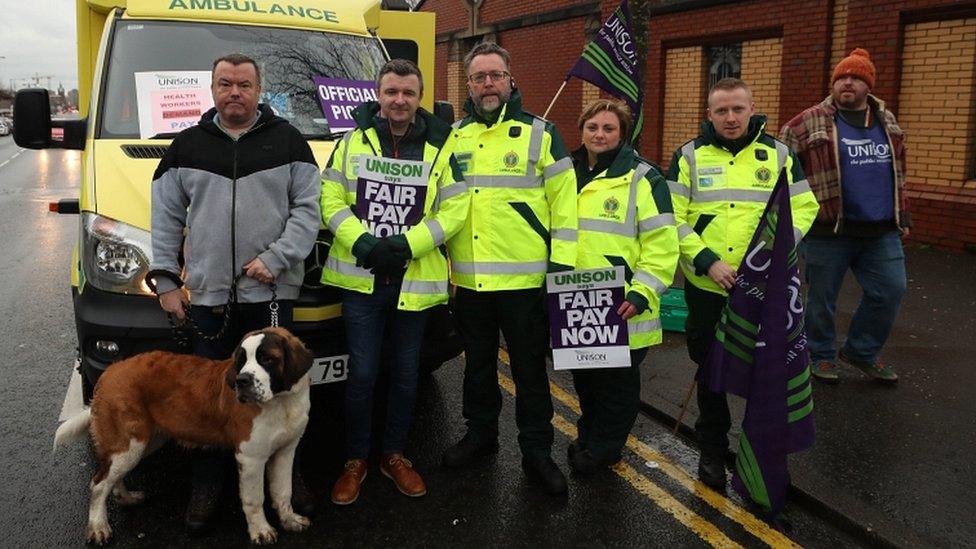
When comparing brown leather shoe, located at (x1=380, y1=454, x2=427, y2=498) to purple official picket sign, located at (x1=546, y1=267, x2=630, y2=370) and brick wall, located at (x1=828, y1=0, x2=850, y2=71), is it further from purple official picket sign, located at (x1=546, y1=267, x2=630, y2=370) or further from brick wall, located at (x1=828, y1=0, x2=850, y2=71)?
brick wall, located at (x1=828, y1=0, x2=850, y2=71)

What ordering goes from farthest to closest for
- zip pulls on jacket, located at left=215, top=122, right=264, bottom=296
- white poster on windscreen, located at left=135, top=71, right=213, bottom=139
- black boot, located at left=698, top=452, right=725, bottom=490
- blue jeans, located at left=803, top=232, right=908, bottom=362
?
blue jeans, located at left=803, top=232, right=908, bottom=362, white poster on windscreen, located at left=135, top=71, right=213, bottom=139, black boot, located at left=698, top=452, right=725, bottom=490, zip pulls on jacket, located at left=215, top=122, right=264, bottom=296

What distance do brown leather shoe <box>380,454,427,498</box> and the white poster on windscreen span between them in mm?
2277

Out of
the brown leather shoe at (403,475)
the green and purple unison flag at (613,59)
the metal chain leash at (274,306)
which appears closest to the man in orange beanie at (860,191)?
the green and purple unison flag at (613,59)

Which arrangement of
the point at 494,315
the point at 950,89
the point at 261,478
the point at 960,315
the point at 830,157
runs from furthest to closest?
the point at 950,89 < the point at 960,315 < the point at 830,157 < the point at 494,315 < the point at 261,478

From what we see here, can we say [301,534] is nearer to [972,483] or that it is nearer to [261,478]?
[261,478]

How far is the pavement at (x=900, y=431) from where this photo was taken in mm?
3609

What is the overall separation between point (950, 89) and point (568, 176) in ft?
23.8

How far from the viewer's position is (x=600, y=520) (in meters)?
3.71

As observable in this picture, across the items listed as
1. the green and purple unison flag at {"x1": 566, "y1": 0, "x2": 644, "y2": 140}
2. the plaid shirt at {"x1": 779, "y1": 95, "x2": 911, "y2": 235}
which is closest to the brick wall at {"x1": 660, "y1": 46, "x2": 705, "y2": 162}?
the green and purple unison flag at {"x1": 566, "y1": 0, "x2": 644, "y2": 140}

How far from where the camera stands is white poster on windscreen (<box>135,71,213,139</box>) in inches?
178

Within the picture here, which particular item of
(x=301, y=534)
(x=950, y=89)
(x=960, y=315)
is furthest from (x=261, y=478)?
(x=950, y=89)

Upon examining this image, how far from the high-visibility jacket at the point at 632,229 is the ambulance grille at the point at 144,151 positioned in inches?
92.2

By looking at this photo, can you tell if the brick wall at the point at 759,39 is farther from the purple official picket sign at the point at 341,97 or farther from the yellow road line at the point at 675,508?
the yellow road line at the point at 675,508

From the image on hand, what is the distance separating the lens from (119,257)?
3750 mm
